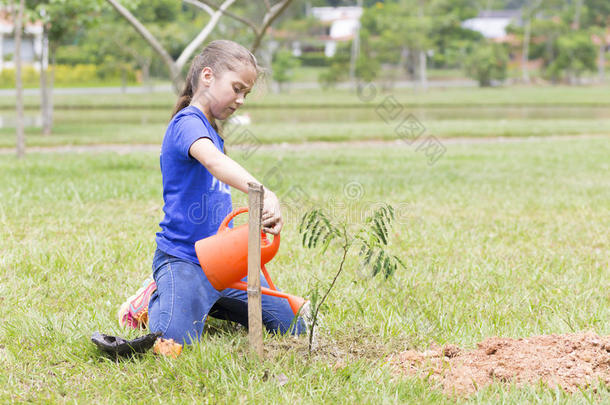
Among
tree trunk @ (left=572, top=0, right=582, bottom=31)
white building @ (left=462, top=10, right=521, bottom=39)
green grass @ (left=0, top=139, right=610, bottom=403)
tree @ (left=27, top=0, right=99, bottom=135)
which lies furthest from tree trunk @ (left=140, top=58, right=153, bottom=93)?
white building @ (left=462, top=10, right=521, bottom=39)

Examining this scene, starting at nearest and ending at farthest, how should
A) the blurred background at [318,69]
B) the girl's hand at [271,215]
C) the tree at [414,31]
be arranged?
the girl's hand at [271,215]
the blurred background at [318,69]
the tree at [414,31]

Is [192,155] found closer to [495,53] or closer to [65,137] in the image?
[65,137]

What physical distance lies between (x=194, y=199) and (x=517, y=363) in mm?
1339

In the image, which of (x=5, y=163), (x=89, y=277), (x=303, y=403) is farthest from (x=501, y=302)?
(x=5, y=163)

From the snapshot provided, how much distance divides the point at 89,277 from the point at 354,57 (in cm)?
4176

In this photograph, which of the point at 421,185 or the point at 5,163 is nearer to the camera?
the point at 421,185

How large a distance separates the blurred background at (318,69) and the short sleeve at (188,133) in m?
0.47

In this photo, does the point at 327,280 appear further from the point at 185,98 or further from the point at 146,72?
the point at 146,72

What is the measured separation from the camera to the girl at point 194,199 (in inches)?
103

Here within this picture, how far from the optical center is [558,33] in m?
52.7

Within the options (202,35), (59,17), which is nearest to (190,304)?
(202,35)

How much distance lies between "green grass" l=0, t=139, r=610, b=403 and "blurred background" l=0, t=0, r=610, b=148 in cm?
116

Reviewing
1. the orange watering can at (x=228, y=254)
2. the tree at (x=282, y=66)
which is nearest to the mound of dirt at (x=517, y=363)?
the orange watering can at (x=228, y=254)

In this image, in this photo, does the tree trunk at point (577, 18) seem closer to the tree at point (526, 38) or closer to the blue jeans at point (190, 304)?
the tree at point (526, 38)
